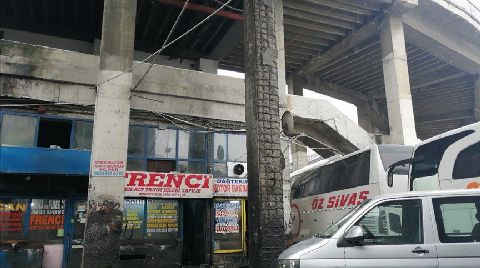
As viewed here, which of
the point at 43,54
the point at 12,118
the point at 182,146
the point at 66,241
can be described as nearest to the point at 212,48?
A: the point at 182,146

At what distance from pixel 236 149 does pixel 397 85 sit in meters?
8.93

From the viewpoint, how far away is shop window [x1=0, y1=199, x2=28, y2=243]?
11562 mm

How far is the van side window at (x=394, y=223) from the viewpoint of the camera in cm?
512

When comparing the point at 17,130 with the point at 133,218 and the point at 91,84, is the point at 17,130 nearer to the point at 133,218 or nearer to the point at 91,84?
the point at 91,84

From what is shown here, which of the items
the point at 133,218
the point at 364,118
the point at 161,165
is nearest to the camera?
the point at 133,218

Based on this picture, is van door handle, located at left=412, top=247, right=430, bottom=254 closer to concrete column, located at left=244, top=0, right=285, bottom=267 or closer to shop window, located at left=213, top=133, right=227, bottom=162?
concrete column, located at left=244, top=0, right=285, bottom=267

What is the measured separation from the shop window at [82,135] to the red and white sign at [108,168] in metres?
2.86

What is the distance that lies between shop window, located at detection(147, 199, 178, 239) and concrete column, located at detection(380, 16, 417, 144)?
1096cm

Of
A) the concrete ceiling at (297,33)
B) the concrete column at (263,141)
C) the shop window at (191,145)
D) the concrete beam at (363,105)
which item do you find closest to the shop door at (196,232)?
the shop window at (191,145)

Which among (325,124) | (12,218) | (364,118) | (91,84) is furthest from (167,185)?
(364,118)

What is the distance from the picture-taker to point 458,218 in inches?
200

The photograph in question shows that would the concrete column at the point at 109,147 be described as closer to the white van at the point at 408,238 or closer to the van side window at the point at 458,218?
the white van at the point at 408,238

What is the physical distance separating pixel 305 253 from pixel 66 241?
980cm

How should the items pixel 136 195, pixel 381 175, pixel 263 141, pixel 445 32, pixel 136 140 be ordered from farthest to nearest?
pixel 445 32 < pixel 136 140 < pixel 136 195 < pixel 381 175 < pixel 263 141
